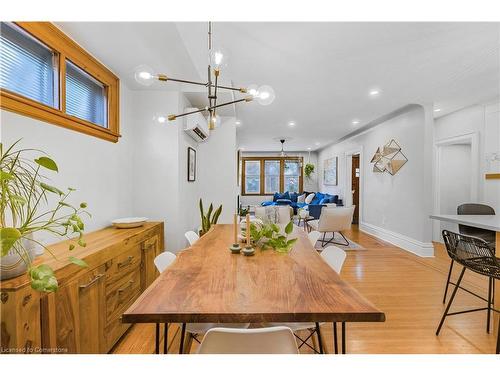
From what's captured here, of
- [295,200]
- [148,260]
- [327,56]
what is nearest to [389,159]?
[327,56]

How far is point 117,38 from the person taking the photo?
1861mm

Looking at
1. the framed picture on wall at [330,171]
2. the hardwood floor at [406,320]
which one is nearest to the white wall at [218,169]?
the hardwood floor at [406,320]

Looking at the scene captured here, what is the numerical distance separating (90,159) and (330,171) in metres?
6.93

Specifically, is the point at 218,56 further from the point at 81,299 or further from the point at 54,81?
the point at 81,299

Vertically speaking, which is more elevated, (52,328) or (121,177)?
(121,177)

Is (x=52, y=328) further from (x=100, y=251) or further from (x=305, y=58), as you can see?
(x=305, y=58)

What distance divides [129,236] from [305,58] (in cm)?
230

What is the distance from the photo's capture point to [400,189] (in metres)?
4.23

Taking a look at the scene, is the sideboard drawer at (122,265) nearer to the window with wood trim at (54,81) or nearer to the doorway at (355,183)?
the window with wood trim at (54,81)

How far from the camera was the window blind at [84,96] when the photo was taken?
1973mm

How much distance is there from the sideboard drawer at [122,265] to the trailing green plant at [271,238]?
1001 millimetres

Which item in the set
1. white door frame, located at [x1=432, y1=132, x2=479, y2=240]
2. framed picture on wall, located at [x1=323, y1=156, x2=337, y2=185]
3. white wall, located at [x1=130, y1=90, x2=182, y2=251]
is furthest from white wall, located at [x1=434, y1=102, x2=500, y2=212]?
white wall, located at [x1=130, y1=90, x2=182, y2=251]
